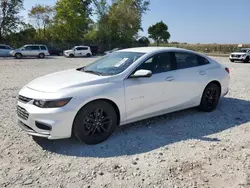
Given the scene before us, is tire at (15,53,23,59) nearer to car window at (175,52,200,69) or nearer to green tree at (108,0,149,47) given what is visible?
green tree at (108,0,149,47)

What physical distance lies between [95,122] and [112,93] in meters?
0.53

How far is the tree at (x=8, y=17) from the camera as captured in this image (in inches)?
1294

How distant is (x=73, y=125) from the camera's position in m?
3.48

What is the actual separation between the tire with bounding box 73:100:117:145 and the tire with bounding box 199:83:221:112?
93.5 inches

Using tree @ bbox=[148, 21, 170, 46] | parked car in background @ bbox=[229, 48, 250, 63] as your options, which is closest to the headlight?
parked car in background @ bbox=[229, 48, 250, 63]

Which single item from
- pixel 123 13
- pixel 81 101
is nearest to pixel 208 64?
pixel 81 101

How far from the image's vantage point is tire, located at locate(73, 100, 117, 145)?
3.50 meters

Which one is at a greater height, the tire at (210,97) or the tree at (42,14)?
the tree at (42,14)

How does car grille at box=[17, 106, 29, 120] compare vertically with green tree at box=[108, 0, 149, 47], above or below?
below

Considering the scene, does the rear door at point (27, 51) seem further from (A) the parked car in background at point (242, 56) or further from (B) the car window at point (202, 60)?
(B) the car window at point (202, 60)

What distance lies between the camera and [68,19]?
123ft

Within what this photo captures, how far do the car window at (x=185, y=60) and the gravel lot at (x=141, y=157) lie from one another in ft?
3.75

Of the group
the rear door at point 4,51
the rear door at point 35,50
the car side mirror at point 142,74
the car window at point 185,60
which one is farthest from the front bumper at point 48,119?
the rear door at point 4,51

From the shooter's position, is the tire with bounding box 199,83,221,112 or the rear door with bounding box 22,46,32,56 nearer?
the tire with bounding box 199,83,221,112
